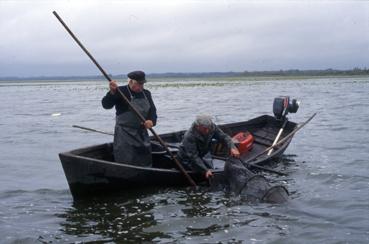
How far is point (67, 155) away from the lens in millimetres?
9102

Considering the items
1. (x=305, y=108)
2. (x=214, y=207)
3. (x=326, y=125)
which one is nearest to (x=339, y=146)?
(x=326, y=125)

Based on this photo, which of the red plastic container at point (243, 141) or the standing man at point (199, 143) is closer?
the standing man at point (199, 143)

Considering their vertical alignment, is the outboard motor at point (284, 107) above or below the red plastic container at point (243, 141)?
above

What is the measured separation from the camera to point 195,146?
10.5 meters

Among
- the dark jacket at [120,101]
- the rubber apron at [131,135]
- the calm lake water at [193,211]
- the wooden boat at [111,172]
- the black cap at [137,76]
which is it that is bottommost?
the calm lake water at [193,211]

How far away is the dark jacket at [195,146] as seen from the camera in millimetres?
10475

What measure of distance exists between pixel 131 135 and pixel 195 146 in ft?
4.56

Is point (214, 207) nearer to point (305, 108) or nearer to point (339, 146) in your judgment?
point (339, 146)

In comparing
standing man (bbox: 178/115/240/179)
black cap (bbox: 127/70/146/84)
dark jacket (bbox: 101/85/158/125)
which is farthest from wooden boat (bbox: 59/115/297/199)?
black cap (bbox: 127/70/146/84)

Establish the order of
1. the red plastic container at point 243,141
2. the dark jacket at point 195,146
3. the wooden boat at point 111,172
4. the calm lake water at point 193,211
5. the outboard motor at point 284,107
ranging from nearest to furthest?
the calm lake water at point 193,211, the wooden boat at point 111,172, the dark jacket at point 195,146, the red plastic container at point 243,141, the outboard motor at point 284,107

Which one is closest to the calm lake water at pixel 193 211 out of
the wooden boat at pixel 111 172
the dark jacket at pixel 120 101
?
the wooden boat at pixel 111 172

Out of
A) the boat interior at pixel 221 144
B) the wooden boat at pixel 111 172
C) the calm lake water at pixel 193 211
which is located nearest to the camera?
the calm lake water at pixel 193 211

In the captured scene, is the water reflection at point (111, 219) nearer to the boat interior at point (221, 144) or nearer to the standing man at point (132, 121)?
the standing man at point (132, 121)

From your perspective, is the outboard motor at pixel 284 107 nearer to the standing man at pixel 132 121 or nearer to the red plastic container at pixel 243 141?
the red plastic container at pixel 243 141
